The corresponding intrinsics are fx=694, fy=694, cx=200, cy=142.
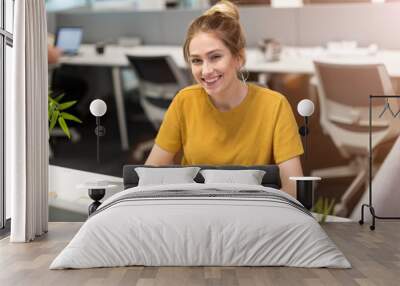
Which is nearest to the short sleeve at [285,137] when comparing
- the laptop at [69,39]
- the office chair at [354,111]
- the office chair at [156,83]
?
the office chair at [354,111]

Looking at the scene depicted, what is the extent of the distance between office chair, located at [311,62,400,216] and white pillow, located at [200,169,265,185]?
4.70 ft

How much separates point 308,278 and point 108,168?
3215mm

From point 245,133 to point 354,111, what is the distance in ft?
4.37

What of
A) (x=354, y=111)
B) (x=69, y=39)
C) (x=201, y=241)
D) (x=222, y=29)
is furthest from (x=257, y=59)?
(x=201, y=241)

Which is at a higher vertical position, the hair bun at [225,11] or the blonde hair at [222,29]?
the hair bun at [225,11]

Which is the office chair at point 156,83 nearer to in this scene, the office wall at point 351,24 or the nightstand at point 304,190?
the office wall at point 351,24

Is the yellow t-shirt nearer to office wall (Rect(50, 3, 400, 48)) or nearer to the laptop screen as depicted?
office wall (Rect(50, 3, 400, 48))

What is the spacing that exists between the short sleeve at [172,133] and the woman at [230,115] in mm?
85

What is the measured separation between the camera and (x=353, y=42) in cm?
591

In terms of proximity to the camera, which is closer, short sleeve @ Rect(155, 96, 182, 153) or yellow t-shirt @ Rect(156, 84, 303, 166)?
yellow t-shirt @ Rect(156, 84, 303, 166)

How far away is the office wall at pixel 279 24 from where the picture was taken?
233 inches

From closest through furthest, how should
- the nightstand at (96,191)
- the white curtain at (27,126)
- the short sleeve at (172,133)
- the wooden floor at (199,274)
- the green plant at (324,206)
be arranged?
the wooden floor at (199,274), the white curtain at (27,126), the nightstand at (96,191), the short sleeve at (172,133), the green plant at (324,206)

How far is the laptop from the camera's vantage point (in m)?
6.20

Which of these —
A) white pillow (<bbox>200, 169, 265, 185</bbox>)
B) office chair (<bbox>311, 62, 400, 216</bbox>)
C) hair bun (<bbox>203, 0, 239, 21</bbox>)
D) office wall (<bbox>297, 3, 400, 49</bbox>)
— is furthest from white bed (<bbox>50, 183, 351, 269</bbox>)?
office wall (<bbox>297, 3, 400, 49</bbox>)
